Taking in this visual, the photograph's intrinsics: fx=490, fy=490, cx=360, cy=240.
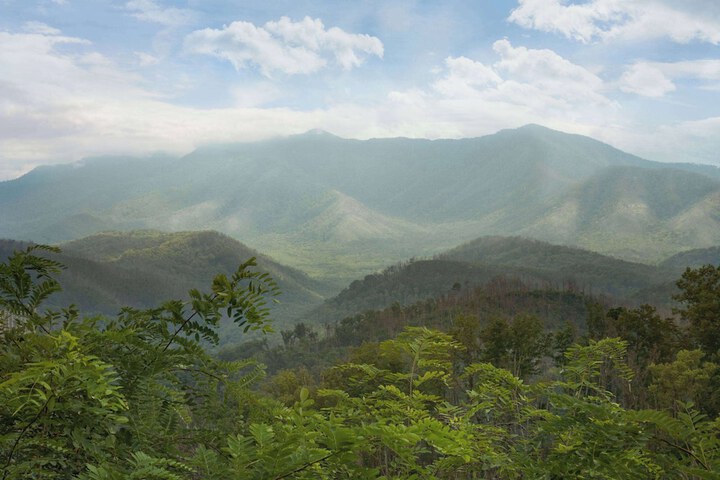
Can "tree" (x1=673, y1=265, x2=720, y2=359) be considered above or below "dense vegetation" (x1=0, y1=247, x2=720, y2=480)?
below

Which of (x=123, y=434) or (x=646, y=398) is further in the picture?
(x=646, y=398)

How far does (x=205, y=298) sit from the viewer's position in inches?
107

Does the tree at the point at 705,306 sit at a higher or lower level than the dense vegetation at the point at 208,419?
lower

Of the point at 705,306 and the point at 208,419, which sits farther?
the point at 705,306

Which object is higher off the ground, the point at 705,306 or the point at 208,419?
the point at 208,419

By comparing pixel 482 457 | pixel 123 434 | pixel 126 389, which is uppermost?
pixel 126 389

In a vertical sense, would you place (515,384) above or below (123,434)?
below

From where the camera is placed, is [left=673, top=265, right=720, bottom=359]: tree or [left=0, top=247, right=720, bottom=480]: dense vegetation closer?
[left=0, top=247, right=720, bottom=480]: dense vegetation

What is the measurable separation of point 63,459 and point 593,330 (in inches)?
2301

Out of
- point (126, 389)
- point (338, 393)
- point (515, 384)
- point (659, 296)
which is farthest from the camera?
point (659, 296)

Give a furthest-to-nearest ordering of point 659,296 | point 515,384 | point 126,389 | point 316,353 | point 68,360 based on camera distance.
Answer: point 659,296, point 316,353, point 515,384, point 126,389, point 68,360

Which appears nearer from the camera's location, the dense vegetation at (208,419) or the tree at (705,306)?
the dense vegetation at (208,419)

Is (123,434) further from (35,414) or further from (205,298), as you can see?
(205,298)

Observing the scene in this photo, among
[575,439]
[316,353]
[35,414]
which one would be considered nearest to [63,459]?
[35,414]
